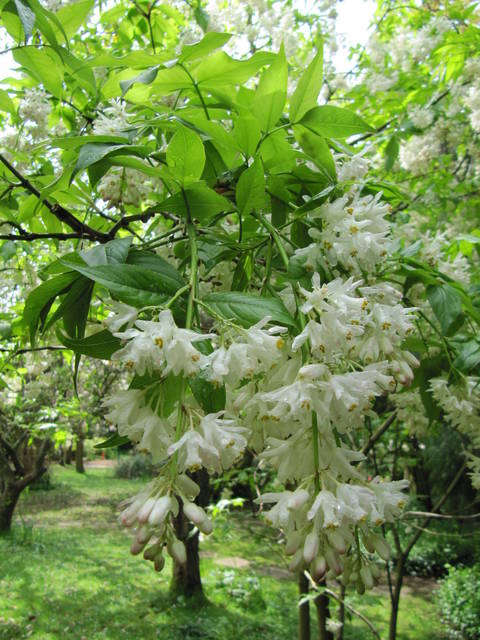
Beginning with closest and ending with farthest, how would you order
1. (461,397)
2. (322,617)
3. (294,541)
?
(294,541), (461,397), (322,617)

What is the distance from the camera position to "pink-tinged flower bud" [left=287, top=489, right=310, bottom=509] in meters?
0.65

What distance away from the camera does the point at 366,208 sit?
91 cm

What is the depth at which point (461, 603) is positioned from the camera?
793 cm

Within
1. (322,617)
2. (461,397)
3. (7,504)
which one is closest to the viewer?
(461,397)

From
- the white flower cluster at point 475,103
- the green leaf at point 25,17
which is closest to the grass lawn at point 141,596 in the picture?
the white flower cluster at point 475,103

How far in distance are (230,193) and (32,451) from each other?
697 inches

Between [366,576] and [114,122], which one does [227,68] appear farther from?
[366,576]

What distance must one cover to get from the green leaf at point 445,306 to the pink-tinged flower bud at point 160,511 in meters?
0.84

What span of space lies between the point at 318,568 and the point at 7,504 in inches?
450

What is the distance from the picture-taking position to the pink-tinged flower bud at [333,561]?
638mm

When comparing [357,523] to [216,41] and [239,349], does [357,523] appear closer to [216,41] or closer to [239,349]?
[239,349]

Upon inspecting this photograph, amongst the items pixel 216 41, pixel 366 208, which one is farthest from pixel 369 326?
pixel 216 41

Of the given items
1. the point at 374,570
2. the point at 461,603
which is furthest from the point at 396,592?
the point at 461,603

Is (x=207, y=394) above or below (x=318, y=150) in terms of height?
below
